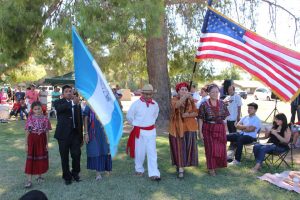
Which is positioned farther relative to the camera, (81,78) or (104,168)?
(104,168)

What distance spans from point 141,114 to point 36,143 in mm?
1786

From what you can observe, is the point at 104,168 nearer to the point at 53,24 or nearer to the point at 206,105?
the point at 206,105

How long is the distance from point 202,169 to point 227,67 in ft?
33.1

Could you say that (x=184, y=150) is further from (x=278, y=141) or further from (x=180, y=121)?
(x=278, y=141)

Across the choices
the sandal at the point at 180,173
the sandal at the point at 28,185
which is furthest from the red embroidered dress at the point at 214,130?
the sandal at the point at 28,185

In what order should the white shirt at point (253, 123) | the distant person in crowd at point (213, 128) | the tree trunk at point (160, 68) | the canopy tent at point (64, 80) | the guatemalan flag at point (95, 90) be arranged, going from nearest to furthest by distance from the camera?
the guatemalan flag at point (95, 90)
the distant person in crowd at point (213, 128)
the white shirt at point (253, 123)
the tree trunk at point (160, 68)
the canopy tent at point (64, 80)

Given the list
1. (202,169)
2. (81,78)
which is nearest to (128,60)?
(202,169)

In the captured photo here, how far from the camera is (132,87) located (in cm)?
A: 7031

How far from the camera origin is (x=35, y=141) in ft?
20.4

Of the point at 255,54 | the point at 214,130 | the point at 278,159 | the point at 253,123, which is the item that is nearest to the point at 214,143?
the point at 214,130

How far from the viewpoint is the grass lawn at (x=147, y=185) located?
581cm

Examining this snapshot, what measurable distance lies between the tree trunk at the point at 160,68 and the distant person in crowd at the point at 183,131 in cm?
599

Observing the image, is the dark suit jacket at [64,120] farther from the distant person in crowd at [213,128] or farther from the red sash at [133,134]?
the distant person in crowd at [213,128]

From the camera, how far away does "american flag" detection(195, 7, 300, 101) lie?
219 inches
